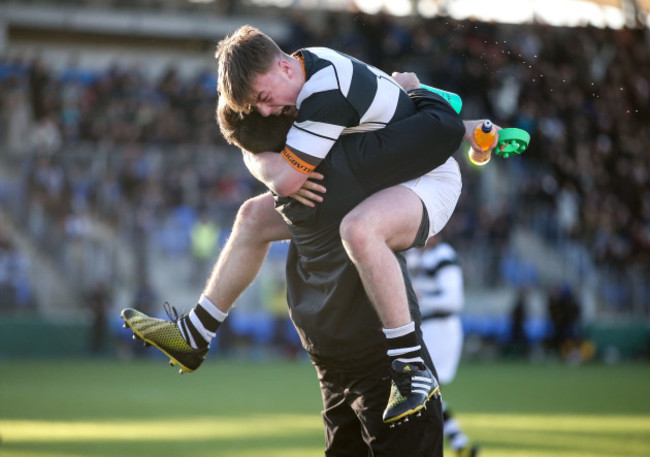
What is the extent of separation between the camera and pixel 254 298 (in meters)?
22.5

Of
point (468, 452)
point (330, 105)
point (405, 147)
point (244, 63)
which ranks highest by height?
point (244, 63)

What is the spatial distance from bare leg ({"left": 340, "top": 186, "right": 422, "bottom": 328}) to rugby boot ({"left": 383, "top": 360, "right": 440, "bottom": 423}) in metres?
0.20

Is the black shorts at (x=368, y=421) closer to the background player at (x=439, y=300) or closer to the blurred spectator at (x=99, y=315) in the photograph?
the background player at (x=439, y=300)

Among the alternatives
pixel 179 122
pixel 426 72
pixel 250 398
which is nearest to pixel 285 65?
pixel 250 398

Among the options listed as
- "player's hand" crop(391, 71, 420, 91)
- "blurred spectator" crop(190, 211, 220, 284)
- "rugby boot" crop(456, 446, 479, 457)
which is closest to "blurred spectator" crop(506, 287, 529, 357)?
"blurred spectator" crop(190, 211, 220, 284)

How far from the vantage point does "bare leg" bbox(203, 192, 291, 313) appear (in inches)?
192

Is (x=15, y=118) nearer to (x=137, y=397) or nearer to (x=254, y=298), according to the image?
(x=254, y=298)

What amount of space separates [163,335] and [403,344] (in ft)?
4.12

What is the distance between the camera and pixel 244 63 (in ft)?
14.0

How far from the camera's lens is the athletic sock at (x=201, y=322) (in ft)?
16.2

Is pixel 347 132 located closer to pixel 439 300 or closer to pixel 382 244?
pixel 382 244

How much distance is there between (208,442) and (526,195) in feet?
54.6

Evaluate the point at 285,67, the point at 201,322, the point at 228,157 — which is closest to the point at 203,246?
the point at 228,157

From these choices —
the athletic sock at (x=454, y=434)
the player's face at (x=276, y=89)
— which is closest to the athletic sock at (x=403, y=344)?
the player's face at (x=276, y=89)
